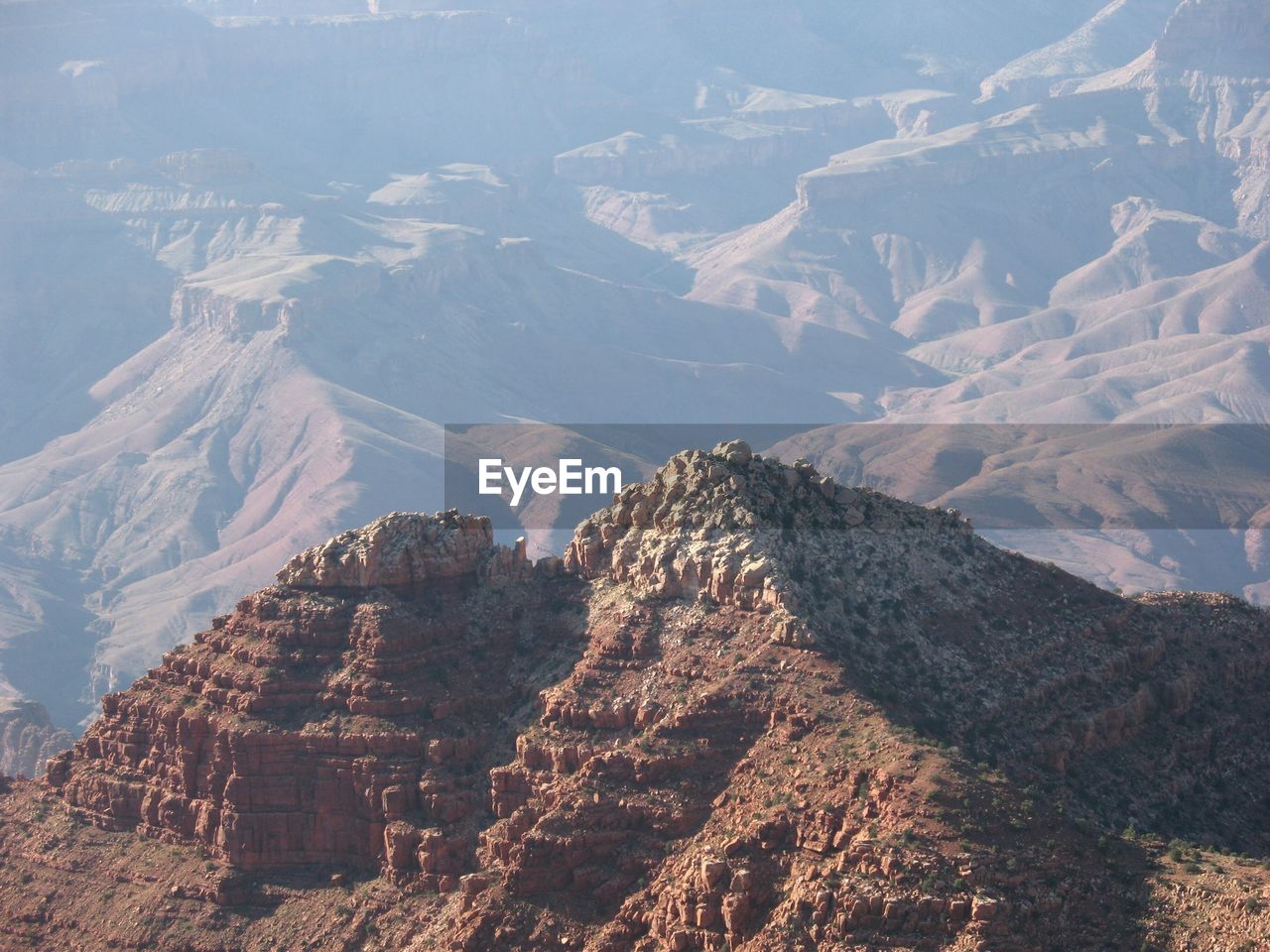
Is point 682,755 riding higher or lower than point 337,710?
lower

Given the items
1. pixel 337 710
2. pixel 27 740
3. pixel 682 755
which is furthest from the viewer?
pixel 27 740

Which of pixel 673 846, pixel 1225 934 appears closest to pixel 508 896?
pixel 673 846

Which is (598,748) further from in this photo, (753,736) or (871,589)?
(871,589)

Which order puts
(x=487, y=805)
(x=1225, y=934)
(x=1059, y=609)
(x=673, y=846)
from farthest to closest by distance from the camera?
(x=1059, y=609)
(x=487, y=805)
(x=673, y=846)
(x=1225, y=934)

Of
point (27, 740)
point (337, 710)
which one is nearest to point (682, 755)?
point (337, 710)

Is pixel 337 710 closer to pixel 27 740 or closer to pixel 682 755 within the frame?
pixel 682 755

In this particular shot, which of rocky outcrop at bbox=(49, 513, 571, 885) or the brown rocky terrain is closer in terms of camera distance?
the brown rocky terrain

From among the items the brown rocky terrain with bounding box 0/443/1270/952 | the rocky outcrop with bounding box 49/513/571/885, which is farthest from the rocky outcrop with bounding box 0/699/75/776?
the brown rocky terrain with bounding box 0/443/1270/952

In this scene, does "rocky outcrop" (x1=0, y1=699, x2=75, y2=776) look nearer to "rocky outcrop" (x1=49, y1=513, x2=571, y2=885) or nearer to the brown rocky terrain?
"rocky outcrop" (x1=49, y1=513, x2=571, y2=885)
